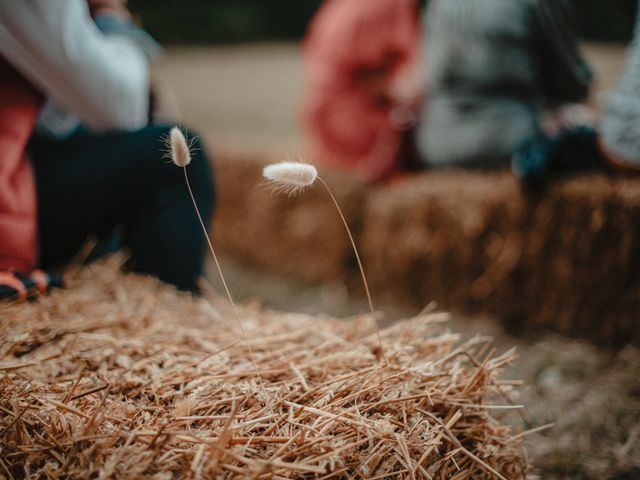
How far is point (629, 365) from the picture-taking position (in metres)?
1.36

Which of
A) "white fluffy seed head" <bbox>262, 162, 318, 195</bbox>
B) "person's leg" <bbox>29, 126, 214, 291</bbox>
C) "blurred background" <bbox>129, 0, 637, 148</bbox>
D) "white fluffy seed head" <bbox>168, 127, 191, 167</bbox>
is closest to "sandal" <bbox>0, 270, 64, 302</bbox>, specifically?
"person's leg" <bbox>29, 126, 214, 291</bbox>

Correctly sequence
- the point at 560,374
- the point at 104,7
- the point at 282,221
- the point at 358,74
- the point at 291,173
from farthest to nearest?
the point at 282,221 → the point at 358,74 → the point at 560,374 → the point at 104,7 → the point at 291,173

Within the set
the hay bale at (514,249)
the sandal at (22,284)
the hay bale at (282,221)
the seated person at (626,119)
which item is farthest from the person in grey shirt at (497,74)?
the sandal at (22,284)

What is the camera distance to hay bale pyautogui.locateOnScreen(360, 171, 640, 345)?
56.6 inches

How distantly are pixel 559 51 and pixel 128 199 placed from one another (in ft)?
4.78

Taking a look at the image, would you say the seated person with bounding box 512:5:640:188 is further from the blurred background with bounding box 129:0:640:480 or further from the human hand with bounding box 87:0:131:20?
the human hand with bounding box 87:0:131:20

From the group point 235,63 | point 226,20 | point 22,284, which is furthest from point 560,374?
point 226,20

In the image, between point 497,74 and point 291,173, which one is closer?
point 291,173

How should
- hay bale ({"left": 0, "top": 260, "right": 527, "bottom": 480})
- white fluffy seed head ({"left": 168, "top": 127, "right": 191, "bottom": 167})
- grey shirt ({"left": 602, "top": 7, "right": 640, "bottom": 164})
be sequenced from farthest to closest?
grey shirt ({"left": 602, "top": 7, "right": 640, "bottom": 164})
white fluffy seed head ({"left": 168, "top": 127, "right": 191, "bottom": 167})
hay bale ({"left": 0, "top": 260, "right": 527, "bottom": 480})

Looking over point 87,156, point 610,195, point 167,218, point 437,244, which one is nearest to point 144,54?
point 87,156

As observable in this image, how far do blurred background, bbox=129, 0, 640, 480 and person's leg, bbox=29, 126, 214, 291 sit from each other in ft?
0.90

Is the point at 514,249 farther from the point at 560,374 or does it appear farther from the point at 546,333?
the point at 560,374

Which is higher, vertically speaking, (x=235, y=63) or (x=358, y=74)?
(x=358, y=74)

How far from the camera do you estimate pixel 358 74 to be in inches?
83.1
